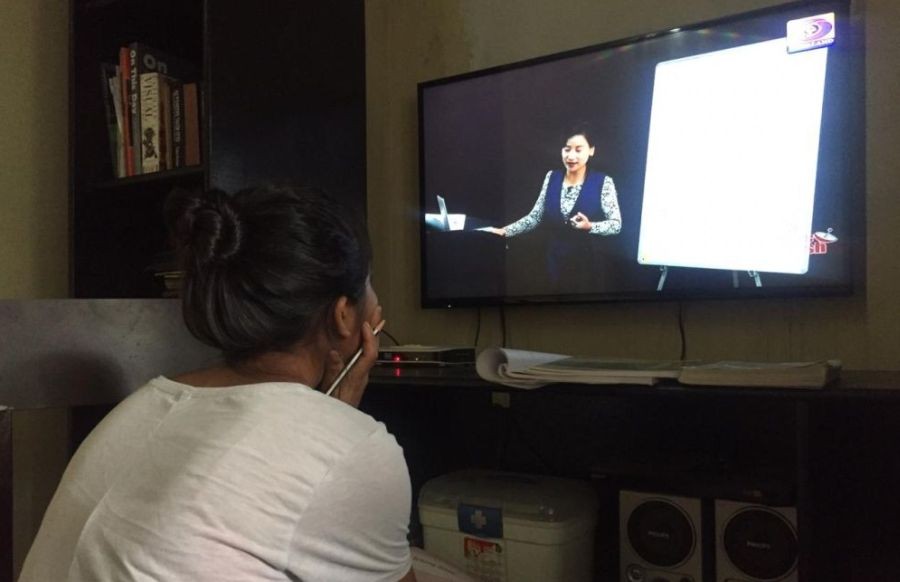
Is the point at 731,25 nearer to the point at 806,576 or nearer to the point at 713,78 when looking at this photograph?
the point at 713,78

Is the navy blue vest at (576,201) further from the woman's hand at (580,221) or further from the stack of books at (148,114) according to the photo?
the stack of books at (148,114)

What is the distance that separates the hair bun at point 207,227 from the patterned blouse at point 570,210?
2.78ft

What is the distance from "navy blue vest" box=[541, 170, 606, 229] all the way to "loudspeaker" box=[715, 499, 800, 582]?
636mm

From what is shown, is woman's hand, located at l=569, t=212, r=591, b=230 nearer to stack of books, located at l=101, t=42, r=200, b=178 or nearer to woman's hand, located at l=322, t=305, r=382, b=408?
woman's hand, located at l=322, t=305, r=382, b=408

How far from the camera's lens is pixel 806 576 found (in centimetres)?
98

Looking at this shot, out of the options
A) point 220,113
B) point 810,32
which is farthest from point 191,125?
point 810,32

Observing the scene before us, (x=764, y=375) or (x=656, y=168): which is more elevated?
(x=656, y=168)

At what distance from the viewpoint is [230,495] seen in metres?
0.69

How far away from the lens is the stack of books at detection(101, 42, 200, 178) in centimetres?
163

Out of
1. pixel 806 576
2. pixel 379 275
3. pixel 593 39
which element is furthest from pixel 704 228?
pixel 379 275

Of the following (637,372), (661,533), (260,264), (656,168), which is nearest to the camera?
(260,264)

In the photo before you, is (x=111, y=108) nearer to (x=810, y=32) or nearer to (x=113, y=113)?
(x=113, y=113)

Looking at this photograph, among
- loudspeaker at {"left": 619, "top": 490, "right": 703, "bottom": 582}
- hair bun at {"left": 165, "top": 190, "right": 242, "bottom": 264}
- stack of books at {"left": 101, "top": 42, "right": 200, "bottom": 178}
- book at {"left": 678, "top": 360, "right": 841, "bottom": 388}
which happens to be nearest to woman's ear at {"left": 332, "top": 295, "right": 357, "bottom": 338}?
hair bun at {"left": 165, "top": 190, "right": 242, "bottom": 264}

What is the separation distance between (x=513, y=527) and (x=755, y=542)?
38cm
